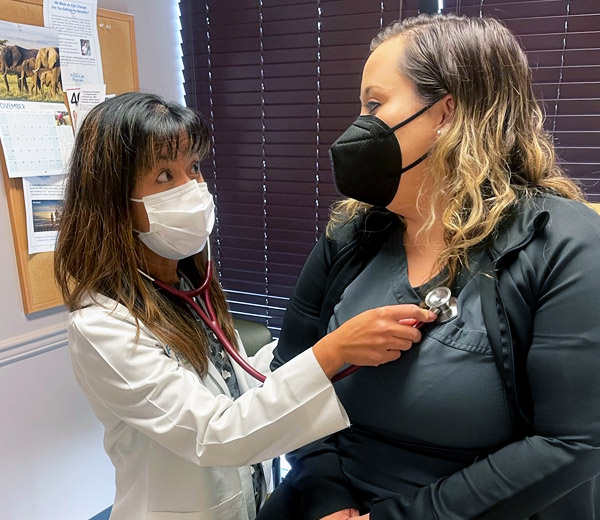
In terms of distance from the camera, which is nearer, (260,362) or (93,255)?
(93,255)

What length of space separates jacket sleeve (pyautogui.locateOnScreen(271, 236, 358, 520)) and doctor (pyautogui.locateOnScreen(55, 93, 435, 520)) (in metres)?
0.11

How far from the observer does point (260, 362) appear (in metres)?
1.43

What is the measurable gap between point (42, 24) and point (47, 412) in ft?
4.60

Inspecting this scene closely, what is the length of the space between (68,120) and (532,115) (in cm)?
157

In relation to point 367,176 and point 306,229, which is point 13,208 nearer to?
point 306,229

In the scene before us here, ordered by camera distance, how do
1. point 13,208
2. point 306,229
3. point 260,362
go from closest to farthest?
point 260,362, point 13,208, point 306,229

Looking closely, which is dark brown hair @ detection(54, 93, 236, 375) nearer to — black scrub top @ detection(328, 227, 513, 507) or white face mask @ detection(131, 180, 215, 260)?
white face mask @ detection(131, 180, 215, 260)

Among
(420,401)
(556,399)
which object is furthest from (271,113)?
(556,399)

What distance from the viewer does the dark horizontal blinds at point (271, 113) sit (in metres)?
1.97

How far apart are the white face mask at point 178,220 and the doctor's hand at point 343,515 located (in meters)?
0.66

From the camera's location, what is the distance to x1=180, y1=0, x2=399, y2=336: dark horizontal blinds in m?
1.97

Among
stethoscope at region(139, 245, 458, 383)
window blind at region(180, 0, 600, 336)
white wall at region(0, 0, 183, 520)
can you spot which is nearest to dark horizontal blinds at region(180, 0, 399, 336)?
window blind at region(180, 0, 600, 336)

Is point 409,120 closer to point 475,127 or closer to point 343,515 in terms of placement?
point 475,127

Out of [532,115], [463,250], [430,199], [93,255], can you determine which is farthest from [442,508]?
[93,255]
